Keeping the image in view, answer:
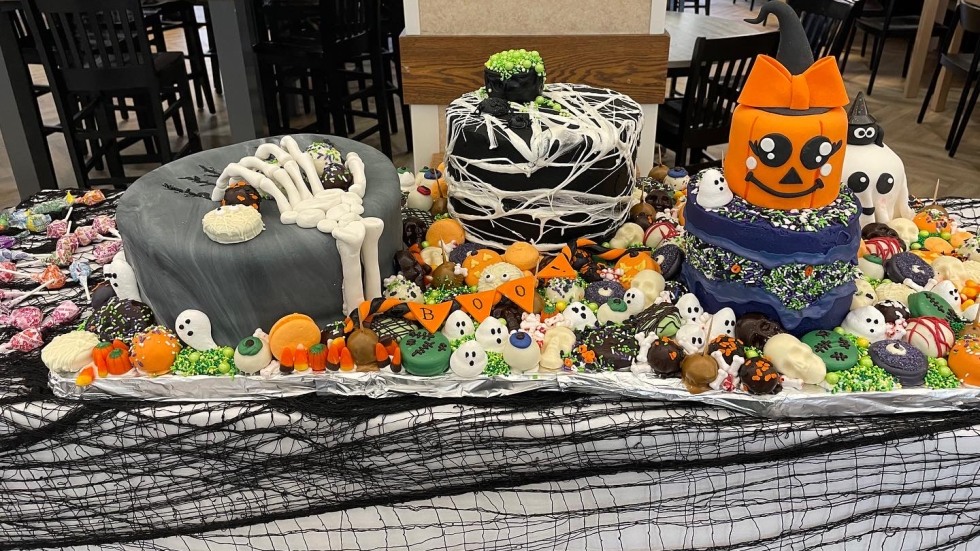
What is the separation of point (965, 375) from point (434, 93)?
1490 mm

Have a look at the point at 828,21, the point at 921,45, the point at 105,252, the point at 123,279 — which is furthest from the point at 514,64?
the point at 921,45

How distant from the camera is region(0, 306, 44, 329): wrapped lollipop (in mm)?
1532

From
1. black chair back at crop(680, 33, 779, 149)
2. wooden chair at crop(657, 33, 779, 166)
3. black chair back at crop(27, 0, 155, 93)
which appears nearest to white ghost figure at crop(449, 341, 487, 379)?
black chair back at crop(680, 33, 779, 149)

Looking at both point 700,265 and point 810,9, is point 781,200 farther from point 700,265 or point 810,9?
point 810,9

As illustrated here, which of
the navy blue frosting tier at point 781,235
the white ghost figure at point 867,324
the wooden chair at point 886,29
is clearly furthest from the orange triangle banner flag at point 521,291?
the wooden chair at point 886,29

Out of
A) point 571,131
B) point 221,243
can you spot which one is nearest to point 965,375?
point 571,131

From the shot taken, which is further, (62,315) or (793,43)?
(62,315)

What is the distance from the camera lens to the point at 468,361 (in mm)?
1301

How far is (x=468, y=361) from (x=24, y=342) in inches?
36.2

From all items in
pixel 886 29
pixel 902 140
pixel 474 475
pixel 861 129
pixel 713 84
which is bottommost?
pixel 902 140

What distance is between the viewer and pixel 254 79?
3.21 meters

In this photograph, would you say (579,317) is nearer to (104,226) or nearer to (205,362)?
(205,362)

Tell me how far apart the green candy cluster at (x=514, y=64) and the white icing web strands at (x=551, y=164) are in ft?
0.25

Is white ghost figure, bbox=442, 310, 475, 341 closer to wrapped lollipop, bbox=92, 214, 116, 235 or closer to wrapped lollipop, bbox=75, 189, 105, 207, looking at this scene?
wrapped lollipop, bbox=92, 214, 116, 235
